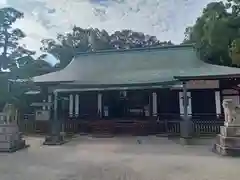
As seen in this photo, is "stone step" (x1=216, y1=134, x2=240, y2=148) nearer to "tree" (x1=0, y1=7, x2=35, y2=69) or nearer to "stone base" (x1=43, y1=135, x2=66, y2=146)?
"stone base" (x1=43, y1=135, x2=66, y2=146)

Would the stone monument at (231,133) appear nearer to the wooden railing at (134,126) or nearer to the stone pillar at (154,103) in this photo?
the wooden railing at (134,126)

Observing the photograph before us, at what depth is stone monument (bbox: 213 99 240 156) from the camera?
308 inches

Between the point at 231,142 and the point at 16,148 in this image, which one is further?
the point at 16,148

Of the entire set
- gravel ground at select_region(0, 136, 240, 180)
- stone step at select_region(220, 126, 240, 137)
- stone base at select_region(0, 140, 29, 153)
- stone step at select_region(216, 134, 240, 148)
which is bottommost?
gravel ground at select_region(0, 136, 240, 180)

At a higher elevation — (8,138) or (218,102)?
(218,102)

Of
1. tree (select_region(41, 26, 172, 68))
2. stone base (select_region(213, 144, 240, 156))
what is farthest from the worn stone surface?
tree (select_region(41, 26, 172, 68))

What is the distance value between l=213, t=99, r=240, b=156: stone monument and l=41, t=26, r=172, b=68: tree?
24.8 meters

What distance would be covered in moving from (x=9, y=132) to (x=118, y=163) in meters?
4.38

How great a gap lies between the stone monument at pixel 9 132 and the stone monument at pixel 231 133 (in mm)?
6923

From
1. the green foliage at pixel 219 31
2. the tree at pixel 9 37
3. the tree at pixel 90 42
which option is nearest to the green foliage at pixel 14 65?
the tree at pixel 9 37

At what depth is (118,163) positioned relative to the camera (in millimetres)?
7039

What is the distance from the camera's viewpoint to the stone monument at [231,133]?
308 inches

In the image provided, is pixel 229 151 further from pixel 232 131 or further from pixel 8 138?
pixel 8 138

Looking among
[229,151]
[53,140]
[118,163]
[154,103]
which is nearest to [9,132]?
[53,140]
